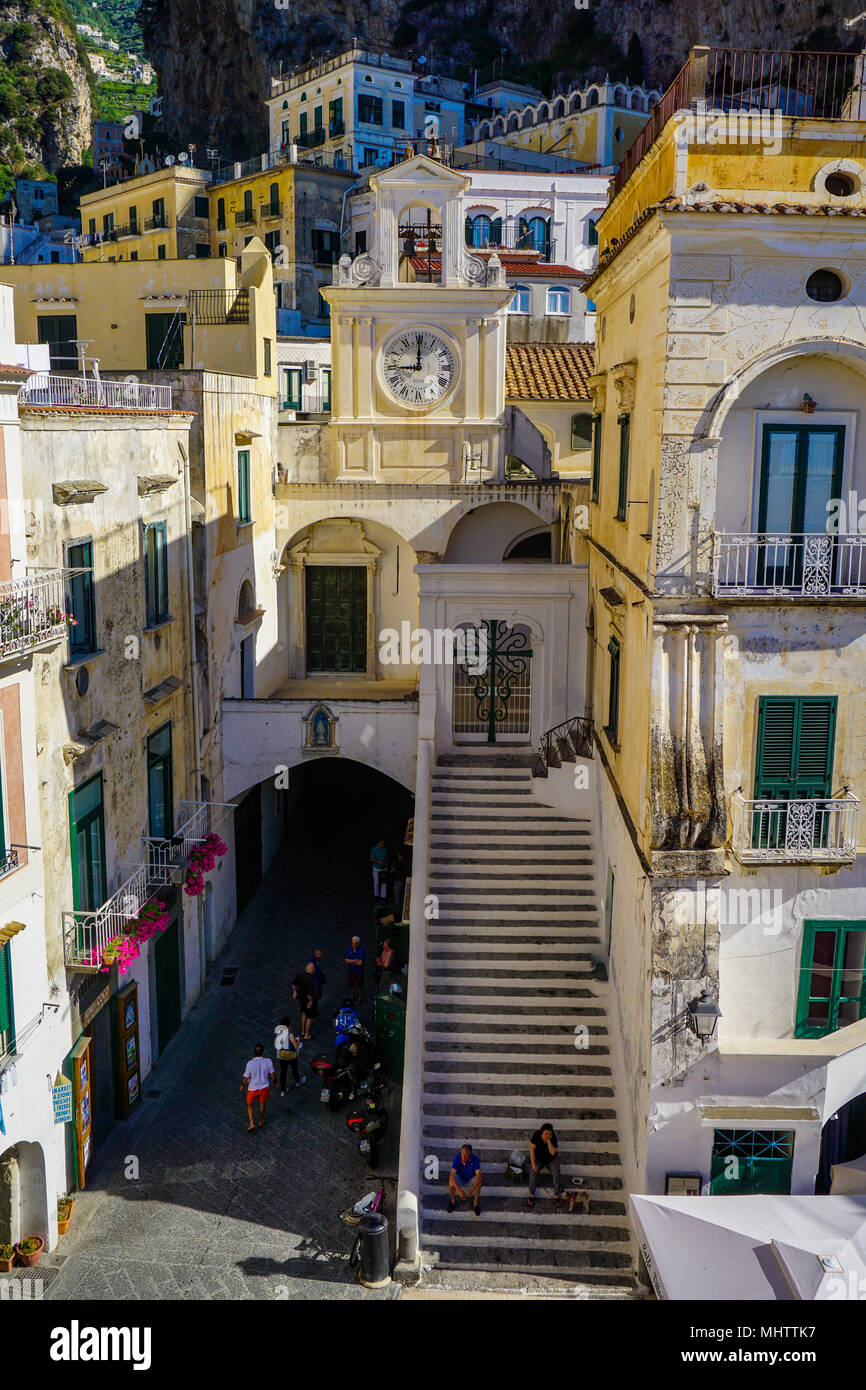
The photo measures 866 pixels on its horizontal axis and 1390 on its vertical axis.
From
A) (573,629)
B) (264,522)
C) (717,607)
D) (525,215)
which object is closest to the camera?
(717,607)

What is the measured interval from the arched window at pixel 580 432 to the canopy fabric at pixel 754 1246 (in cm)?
2423

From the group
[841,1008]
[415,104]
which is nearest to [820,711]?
[841,1008]

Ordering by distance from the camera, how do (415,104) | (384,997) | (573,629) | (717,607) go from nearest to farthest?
(717,607) < (384,997) < (573,629) < (415,104)

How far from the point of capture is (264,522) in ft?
97.9

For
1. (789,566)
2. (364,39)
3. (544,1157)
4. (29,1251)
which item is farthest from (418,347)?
(364,39)

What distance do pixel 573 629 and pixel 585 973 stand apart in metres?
7.62

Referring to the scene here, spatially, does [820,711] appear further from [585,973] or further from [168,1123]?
[168,1123]

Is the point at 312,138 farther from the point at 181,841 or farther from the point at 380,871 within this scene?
the point at 181,841

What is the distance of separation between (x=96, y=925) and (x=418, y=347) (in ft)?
60.1

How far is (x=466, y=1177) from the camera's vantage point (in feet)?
55.6

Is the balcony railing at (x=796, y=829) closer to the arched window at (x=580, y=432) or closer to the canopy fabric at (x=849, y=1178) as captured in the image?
the canopy fabric at (x=849, y=1178)

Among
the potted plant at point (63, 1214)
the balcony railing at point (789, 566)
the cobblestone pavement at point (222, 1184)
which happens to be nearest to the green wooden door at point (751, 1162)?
the cobblestone pavement at point (222, 1184)

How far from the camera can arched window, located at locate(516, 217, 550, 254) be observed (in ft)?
178

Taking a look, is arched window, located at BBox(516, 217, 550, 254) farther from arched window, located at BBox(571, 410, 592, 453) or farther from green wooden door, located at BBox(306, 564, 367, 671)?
green wooden door, located at BBox(306, 564, 367, 671)
